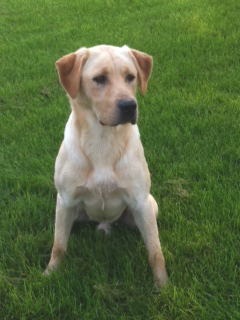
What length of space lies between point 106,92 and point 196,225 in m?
1.13

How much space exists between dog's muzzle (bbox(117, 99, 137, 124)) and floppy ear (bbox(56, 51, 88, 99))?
0.95ft

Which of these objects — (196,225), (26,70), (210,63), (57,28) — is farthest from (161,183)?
(57,28)

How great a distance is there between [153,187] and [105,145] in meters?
1.05

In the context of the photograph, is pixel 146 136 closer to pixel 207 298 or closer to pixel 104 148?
pixel 104 148

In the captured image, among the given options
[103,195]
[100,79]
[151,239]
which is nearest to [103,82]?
[100,79]

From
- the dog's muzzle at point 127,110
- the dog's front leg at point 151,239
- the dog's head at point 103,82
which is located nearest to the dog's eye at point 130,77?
the dog's head at point 103,82

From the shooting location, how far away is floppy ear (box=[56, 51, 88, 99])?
8.82 feet

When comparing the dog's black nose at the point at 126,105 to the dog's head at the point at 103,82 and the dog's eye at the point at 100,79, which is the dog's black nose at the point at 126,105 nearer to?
the dog's head at the point at 103,82

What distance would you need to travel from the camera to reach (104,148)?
9.11 feet

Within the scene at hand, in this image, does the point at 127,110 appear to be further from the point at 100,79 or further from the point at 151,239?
the point at 151,239

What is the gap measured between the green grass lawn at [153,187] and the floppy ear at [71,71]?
3.45ft

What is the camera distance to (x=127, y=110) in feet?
8.54

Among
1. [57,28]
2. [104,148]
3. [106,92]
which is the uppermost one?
[106,92]

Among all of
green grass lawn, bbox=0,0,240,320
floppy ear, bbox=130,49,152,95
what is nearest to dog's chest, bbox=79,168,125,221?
green grass lawn, bbox=0,0,240,320
